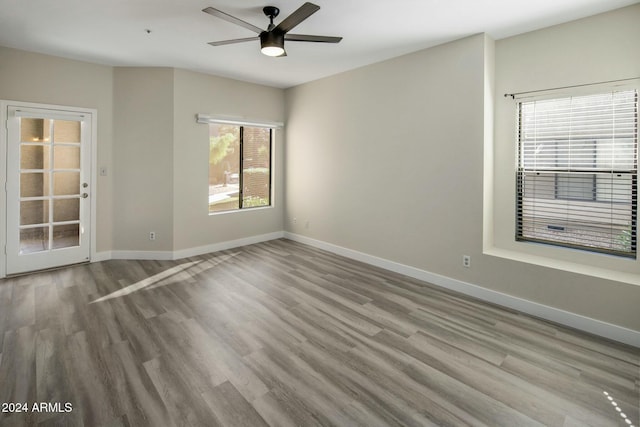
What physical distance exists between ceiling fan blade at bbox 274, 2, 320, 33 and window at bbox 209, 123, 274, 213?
285 cm

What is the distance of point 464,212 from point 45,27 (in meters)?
4.65

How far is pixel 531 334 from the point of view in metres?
2.76

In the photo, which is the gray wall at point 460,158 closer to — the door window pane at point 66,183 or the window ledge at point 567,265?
the window ledge at point 567,265

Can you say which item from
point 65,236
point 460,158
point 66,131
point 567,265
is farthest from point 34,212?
point 567,265

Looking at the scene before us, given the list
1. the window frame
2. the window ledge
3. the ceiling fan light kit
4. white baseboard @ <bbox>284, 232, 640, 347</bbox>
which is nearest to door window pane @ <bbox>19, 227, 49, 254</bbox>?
the window frame

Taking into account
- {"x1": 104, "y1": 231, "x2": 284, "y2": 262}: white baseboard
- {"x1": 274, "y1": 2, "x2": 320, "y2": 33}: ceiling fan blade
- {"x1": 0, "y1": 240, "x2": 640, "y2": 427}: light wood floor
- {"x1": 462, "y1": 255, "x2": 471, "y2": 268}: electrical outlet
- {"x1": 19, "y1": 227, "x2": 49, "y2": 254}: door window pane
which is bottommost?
{"x1": 0, "y1": 240, "x2": 640, "y2": 427}: light wood floor

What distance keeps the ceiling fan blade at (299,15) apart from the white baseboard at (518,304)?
2.96 metres

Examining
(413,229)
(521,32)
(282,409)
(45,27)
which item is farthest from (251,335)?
(521,32)

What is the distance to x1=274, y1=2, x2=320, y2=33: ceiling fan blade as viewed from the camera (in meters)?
2.26

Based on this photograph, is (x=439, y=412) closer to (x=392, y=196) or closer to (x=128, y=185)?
(x=392, y=196)

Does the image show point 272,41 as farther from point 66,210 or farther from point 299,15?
point 66,210

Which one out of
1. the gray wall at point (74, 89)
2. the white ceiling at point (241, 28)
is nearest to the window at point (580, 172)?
the white ceiling at point (241, 28)

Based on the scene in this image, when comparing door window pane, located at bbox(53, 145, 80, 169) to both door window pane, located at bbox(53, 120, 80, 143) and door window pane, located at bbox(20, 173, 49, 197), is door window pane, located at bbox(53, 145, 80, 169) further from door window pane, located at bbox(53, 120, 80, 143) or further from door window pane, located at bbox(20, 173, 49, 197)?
door window pane, located at bbox(20, 173, 49, 197)

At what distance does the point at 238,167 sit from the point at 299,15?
3.53 metres
